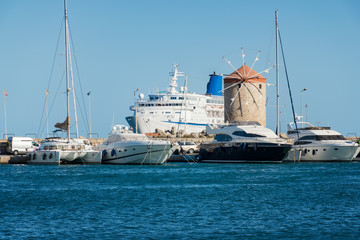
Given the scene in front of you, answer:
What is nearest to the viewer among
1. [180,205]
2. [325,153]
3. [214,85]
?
[180,205]

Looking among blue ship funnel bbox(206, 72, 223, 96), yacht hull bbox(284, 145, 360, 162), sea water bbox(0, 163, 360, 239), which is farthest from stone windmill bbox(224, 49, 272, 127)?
blue ship funnel bbox(206, 72, 223, 96)

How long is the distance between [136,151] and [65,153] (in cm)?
583

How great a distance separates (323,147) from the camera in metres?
53.2

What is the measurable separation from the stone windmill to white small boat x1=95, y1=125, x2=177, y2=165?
1905cm

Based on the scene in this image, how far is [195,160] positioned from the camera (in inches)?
2291

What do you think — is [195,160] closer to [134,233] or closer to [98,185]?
[98,185]

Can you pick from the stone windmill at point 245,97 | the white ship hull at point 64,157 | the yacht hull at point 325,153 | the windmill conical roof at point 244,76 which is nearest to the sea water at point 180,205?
the white ship hull at point 64,157

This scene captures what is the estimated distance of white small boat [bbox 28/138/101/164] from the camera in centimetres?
4778

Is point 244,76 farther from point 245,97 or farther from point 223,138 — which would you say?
point 223,138

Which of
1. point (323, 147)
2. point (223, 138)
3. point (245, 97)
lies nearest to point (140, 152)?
point (223, 138)

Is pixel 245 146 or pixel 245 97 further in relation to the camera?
pixel 245 97

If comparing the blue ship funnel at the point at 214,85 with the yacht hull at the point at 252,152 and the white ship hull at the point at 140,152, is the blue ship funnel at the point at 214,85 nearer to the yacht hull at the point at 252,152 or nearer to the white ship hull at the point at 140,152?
the yacht hull at the point at 252,152

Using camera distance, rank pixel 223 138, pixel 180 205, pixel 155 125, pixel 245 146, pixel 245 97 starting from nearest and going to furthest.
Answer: pixel 180 205, pixel 245 146, pixel 223 138, pixel 245 97, pixel 155 125

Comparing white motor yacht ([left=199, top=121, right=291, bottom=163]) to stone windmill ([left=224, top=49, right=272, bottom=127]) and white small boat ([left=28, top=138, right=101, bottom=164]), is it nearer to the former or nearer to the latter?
white small boat ([left=28, top=138, right=101, bottom=164])
